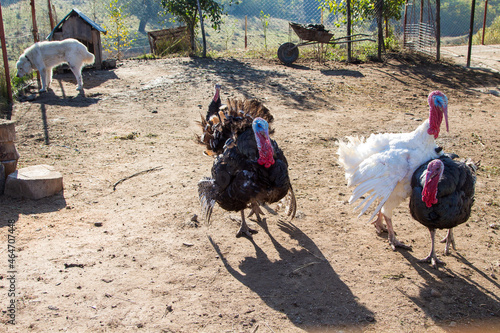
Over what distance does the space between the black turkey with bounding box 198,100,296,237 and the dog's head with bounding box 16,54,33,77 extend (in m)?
7.72

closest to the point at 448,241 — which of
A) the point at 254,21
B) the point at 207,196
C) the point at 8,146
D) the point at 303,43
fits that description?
the point at 207,196

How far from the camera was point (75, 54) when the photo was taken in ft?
34.3

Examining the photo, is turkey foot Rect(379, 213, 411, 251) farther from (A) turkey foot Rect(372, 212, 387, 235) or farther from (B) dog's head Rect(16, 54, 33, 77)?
A: (B) dog's head Rect(16, 54, 33, 77)

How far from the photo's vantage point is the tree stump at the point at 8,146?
5.25 meters

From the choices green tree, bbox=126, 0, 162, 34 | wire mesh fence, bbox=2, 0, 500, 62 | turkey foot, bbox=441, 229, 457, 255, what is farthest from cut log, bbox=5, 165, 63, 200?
green tree, bbox=126, 0, 162, 34

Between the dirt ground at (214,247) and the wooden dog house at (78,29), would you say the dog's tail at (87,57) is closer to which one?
the wooden dog house at (78,29)

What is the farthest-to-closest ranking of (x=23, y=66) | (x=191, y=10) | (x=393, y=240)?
(x=191, y=10)
(x=23, y=66)
(x=393, y=240)

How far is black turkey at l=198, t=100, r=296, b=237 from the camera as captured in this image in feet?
13.6

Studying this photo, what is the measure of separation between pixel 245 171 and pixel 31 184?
300cm

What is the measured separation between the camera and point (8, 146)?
5.38 m

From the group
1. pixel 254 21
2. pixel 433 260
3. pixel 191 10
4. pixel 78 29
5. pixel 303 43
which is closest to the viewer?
pixel 433 260

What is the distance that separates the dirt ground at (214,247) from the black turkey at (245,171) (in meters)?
0.48

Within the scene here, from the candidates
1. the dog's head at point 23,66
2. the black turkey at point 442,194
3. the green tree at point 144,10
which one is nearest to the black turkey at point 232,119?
the black turkey at point 442,194

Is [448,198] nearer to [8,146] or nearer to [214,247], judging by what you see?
[214,247]
